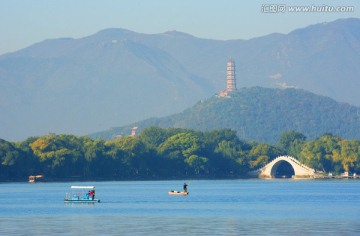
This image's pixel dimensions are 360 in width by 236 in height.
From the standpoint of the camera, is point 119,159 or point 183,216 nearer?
point 183,216

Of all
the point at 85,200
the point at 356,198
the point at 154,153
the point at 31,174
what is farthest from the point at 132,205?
the point at 154,153

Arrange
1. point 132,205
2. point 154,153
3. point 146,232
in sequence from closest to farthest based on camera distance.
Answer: point 146,232 → point 132,205 → point 154,153

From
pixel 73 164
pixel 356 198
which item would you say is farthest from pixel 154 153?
pixel 356 198

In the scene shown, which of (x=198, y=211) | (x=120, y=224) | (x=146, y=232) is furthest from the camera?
(x=198, y=211)

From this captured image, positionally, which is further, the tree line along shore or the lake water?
the tree line along shore

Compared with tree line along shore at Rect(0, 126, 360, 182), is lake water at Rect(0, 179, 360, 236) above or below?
below

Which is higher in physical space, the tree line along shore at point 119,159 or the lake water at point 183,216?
the tree line along shore at point 119,159

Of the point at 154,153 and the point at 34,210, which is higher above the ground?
the point at 154,153

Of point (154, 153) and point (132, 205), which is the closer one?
point (132, 205)

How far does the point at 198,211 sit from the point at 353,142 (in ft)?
397

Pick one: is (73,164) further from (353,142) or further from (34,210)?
(34,210)

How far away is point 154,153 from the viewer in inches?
7343

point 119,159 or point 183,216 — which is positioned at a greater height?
point 119,159

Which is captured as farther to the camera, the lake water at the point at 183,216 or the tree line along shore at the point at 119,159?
the tree line along shore at the point at 119,159
